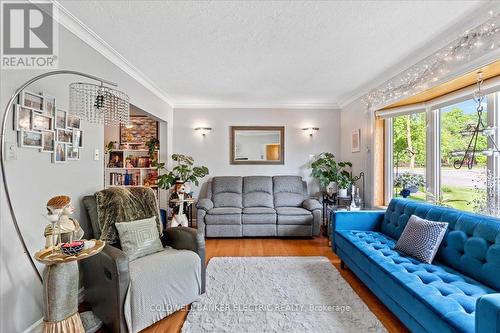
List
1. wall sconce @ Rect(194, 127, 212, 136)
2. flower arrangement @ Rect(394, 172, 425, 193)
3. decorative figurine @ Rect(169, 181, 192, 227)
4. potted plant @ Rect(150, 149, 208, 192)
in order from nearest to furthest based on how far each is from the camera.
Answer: flower arrangement @ Rect(394, 172, 425, 193) → decorative figurine @ Rect(169, 181, 192, 227) → potted plant @ Rect(150, 149, 208, 192) → wall sconce @ Rect(194, 127, 212, 136)

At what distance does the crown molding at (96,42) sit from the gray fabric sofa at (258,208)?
2.24 meters

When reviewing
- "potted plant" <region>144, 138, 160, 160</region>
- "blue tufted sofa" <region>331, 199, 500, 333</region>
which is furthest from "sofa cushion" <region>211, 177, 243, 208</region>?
"blue tufted sofa" <region>331, 199, 500, 333</region>

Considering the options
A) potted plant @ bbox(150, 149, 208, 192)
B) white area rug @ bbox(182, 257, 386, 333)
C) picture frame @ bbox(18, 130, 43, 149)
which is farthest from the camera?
potted plant @ bbox(150, 149, 208, 192)

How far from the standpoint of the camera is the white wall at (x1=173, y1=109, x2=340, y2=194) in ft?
16.6

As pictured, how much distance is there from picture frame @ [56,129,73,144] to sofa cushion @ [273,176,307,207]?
3.38 metres

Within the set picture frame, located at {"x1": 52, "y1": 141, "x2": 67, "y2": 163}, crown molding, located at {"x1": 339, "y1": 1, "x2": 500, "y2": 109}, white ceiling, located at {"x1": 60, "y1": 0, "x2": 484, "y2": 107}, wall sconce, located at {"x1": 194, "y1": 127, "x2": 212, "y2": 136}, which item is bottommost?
picture frame, located at {"x1": 52, "y1": 141, "x2": 67, "y2": 163}

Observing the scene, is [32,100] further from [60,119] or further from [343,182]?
[343,182]

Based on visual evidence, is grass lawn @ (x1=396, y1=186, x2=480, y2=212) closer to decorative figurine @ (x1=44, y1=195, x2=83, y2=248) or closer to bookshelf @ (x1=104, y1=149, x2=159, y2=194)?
decorative figurine @ (x1=44, y1=195, x2=83, y2=248)

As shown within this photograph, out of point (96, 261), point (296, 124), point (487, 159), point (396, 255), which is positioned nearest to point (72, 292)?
point (96, 261)

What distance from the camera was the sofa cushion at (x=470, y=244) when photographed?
1691 mm

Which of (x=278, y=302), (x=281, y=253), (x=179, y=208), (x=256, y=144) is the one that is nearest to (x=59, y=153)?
(x=179, y=208)

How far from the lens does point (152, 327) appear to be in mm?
1910

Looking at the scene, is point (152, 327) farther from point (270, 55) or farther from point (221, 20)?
point (270, 55)

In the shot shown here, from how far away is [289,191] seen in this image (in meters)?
4.76
